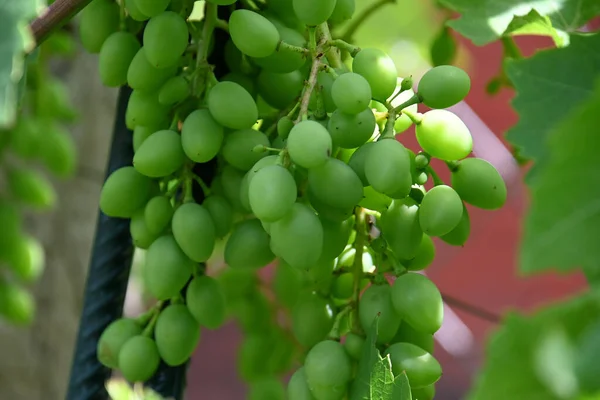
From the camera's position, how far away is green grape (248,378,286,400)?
0.74 metres

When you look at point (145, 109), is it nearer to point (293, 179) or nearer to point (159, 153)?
point (159, 153)

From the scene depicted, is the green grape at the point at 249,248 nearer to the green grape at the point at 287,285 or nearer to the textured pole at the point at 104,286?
the textured pole at the point at 104,286

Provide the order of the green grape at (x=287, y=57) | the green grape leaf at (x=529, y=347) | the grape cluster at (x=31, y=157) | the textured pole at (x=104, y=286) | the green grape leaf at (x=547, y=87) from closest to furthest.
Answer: the green grape leaf at (x=529, y=347) → the green grape leaf at (x=547, y=87) → the green grape at (x=287, y=57) → the textured pole at (x=104, y=286) → the grape cluster at (x=31, y=157)

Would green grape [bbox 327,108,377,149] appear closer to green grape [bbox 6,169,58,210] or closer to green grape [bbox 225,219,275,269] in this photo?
green grape [bbox 225,219,275,269]

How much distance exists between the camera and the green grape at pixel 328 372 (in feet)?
1.44

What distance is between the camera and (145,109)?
19.4 inches

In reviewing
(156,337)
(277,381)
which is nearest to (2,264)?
(277,381)

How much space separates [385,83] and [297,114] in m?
0.06

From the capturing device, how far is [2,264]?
1.00 metres

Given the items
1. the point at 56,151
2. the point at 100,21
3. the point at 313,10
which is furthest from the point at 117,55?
the point at 56,151

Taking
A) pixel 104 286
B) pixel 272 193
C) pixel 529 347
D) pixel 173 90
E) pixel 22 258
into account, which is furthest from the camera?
pixel 22 258

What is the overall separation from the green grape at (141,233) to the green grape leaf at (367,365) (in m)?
0.15

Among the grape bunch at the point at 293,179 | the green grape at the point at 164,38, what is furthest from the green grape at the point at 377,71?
the green grape at the point at 164,38

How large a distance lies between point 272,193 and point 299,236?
3 cm
